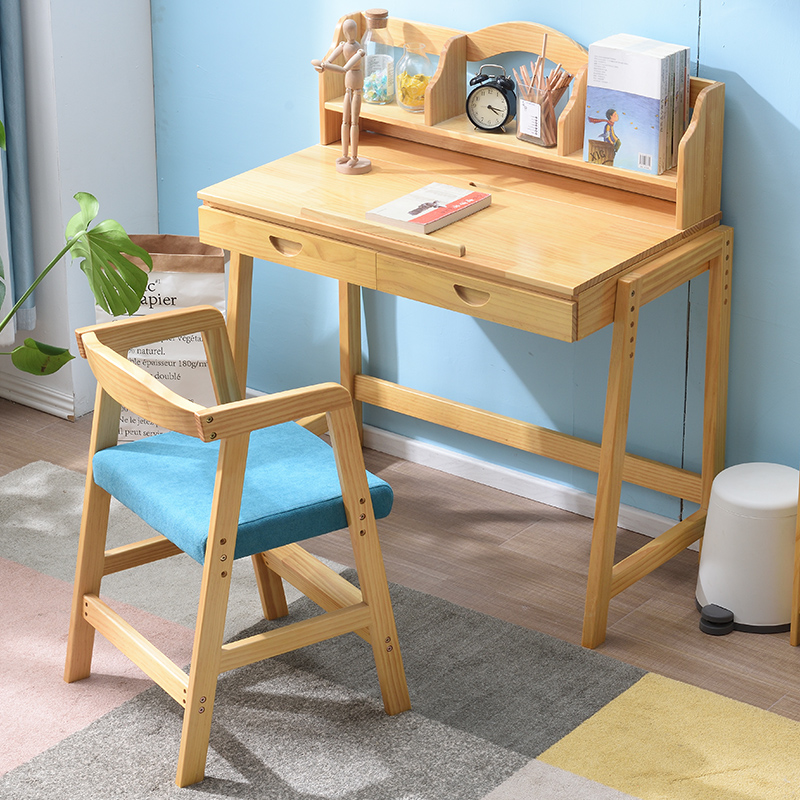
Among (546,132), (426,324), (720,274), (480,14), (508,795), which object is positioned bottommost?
(508,795)

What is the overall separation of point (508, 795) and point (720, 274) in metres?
1.12

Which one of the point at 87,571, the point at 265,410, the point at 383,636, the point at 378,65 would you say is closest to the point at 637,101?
the point at 378,65

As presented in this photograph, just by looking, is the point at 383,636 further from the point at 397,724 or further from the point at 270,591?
the point at 270,591

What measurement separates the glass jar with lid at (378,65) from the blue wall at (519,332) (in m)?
0.13

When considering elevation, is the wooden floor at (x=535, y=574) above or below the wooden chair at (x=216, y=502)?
below

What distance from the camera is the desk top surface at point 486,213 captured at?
233 centimetres

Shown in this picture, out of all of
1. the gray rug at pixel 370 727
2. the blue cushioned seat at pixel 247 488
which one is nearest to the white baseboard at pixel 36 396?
the gray rug at pixel 370 727

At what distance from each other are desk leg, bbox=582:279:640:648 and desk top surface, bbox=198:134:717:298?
85 millimetres

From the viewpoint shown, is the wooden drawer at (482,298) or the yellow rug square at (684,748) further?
the wooden drawer at (482,298)

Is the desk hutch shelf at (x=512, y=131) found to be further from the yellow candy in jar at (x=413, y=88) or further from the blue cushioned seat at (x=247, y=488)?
the blue cushioned seat at (x=247, y=488)

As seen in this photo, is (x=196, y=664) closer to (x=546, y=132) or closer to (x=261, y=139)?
(x=546, y=132)

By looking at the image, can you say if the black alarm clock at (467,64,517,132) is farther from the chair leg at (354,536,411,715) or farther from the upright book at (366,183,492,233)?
the chair leg at (354,536,411,715)

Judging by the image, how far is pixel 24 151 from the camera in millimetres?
3273

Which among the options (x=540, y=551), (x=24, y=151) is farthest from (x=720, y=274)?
(x=24, y=151)
